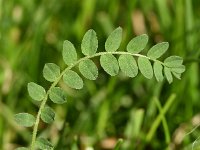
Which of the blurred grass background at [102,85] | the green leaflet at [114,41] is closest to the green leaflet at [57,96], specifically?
the green leaflet at [114,41]

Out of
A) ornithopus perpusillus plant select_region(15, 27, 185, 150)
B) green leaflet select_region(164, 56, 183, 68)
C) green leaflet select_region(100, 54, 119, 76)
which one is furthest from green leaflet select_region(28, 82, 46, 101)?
green leaflet select_region(164, 56, 183, 68)

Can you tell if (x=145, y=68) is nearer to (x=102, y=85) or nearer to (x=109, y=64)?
(x=109, y=64)

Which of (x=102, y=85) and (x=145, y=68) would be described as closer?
(x=145, y=68)

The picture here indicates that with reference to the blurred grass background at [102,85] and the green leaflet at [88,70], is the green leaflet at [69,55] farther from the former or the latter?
the blurred grass background at [102,85]

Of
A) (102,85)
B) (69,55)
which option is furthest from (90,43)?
(102,85)

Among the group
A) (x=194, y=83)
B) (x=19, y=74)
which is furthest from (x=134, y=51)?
(x=19, y=74)

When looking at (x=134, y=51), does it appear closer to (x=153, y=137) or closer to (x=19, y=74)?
(x=153, y=137)
